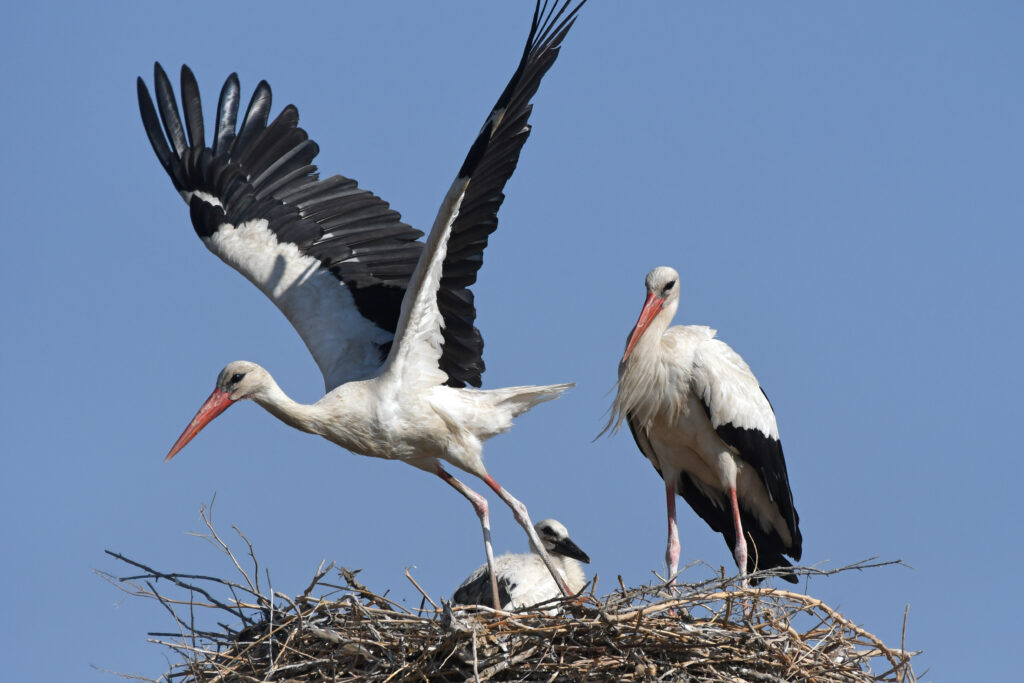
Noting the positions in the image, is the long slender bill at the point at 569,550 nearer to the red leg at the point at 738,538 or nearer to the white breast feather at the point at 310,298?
the red leg at the point at 738,538

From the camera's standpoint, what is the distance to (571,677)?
6.43 m

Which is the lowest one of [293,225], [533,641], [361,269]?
[533,641]

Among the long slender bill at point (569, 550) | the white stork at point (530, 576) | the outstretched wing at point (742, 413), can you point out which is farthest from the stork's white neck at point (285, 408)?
the outstretched wing at point (742, 413)

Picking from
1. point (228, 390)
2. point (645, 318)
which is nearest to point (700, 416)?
point (645, 318)

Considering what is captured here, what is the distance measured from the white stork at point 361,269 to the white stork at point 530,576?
389 mm

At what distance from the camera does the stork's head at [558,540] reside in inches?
366

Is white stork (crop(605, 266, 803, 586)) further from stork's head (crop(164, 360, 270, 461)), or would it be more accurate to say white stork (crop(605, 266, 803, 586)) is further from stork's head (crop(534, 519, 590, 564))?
stork's head (crop(164, 360, 270, 461))

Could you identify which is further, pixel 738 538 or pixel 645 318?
pixel 738 538

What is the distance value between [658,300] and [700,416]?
0.73m

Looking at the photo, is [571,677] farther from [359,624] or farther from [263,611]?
[263,611]

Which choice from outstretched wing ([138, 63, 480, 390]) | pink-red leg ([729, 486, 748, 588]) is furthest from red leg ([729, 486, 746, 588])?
outstretched wing ([138, 63, 480, 390])

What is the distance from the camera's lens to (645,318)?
9000mm

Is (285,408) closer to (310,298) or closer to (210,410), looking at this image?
(210,410)

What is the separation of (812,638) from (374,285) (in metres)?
3.58
